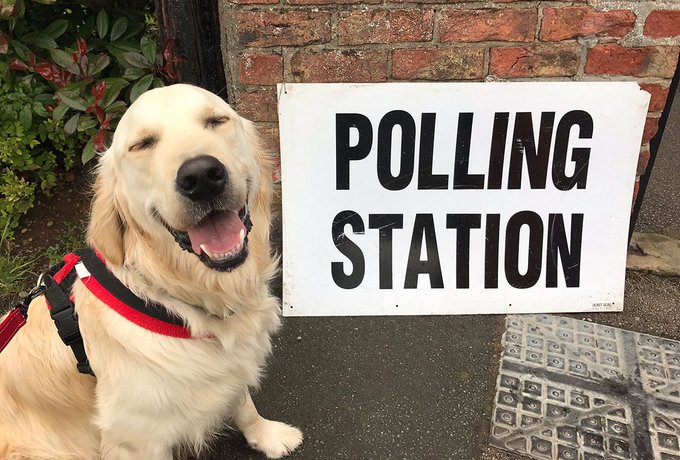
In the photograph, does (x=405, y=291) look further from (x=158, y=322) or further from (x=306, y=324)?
(x=158, y=322)

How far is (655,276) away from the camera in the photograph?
9.00 feet

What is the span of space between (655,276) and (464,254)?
42.3 inches

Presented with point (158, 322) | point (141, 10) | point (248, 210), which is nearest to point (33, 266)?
point (141, 10)

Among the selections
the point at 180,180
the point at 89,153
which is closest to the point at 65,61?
the point at 89,153

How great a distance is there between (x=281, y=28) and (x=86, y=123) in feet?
3.77

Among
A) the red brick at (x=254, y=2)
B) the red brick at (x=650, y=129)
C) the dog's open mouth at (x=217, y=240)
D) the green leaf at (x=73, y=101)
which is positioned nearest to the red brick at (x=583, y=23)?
the red brick at (x=650, y=129)

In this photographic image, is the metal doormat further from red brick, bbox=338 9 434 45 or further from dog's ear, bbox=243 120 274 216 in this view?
red brick, bbox=338 9 434 45

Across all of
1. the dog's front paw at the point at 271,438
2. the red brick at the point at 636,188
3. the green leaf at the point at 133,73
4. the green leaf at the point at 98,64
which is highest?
the green leaf at the point at 98,64

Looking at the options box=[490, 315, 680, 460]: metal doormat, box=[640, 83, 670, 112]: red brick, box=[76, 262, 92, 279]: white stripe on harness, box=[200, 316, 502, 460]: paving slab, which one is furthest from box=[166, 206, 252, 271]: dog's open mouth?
box=[640, 83, 670, 112]: red brick

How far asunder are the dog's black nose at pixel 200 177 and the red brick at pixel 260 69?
41.9 inches

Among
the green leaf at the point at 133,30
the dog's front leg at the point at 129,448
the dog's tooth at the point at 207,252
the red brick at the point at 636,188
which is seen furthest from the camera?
the green leaf at the point at 133,30

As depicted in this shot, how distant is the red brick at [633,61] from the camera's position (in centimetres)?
227

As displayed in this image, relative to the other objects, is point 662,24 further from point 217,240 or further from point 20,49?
point 20,49

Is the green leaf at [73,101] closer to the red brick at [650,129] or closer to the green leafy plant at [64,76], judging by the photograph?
the green leafy plant at [64,76]
